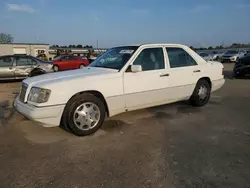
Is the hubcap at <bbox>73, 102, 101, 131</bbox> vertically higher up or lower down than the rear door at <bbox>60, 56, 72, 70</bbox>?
lower down

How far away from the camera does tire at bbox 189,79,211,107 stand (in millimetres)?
6002

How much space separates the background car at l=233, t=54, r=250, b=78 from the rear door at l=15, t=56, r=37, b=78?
10464 millimetres

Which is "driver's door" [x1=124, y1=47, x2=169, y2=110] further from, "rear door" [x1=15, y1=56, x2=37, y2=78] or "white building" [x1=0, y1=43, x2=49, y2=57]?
"white building" [x1=0, y1=43, x2=49, y2=57]

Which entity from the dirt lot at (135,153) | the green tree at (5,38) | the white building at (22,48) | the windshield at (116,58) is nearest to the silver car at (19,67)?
the dirt lot at (135,153)

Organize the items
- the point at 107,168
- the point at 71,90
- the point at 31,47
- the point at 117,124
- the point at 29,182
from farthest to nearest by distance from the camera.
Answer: the point at 31,47, the point at 117,124, the point at 71,90, the point at 107,168, the point at 29,182

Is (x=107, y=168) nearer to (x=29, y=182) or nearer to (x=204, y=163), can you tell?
(x=29, y=182)

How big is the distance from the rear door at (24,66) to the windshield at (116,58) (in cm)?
790

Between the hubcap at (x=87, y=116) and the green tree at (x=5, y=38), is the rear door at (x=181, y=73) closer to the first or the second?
the hubcap at (x=87, y=116)

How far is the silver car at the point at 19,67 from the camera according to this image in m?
12.1

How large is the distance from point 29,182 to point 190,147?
7.66 ft

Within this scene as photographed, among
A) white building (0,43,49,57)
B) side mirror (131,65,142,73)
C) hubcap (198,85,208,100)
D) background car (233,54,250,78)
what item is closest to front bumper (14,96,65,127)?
side mirror (131,65,142,73)

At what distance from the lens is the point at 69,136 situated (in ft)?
14.1

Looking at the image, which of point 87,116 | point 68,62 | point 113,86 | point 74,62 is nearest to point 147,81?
point 113,86

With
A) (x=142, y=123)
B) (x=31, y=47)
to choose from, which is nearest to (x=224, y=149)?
(x=142, y=123)
